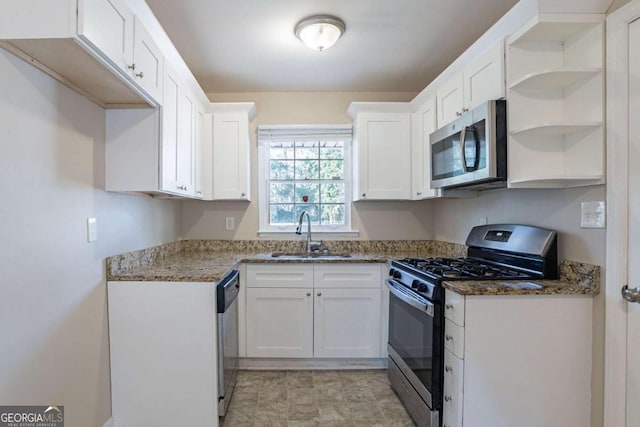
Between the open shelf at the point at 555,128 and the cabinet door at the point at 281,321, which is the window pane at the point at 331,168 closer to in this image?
the cabinet door at the point at 281,321

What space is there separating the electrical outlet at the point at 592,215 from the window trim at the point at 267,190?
1890 millimetres

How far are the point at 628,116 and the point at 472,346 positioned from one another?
120 cm

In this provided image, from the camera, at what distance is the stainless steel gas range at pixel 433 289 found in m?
1.69

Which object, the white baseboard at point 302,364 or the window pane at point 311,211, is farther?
the window pane at point 311,211

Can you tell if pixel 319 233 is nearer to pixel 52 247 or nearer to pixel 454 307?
pixel 454 307

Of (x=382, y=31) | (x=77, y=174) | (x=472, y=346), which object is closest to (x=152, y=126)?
(x=77, y=174)

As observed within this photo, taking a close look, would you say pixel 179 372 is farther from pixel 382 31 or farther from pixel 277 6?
pixel 382 31

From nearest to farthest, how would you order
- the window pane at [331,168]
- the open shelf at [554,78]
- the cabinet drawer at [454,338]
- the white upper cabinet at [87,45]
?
the white upper cabinet at [87,45] → the open shelf at [554,78] → the cabinet drawer at [454,338] → the window pane at [331,168]

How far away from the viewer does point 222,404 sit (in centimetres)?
191

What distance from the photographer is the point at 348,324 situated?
262cm

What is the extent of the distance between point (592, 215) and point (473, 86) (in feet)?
3.06

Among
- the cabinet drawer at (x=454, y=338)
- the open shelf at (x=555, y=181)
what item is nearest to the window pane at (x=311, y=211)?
the cabinet drawer at (x=454, y=338)

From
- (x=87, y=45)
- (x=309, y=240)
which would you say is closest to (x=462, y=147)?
(x=309, y=240)
